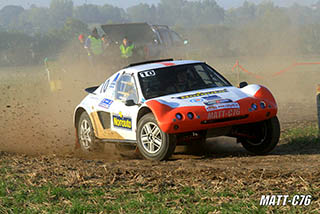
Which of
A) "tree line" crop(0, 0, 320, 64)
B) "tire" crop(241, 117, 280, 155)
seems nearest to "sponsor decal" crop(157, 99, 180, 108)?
"tire" crop(241, 117, 280, 155)

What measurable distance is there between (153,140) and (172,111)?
0.59 meters

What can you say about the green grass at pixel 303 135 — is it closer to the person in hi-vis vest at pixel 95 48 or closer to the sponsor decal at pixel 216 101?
the sponsor decal at pixel 216 101

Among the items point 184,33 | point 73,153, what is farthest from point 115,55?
point 184,33

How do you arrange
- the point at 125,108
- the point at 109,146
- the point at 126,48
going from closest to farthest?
1. the point at 125,108
2. the point at 109,146
3. the point at 126,48

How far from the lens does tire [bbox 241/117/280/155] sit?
842 centimetres

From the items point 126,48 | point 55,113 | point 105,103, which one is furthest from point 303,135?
point 126,48

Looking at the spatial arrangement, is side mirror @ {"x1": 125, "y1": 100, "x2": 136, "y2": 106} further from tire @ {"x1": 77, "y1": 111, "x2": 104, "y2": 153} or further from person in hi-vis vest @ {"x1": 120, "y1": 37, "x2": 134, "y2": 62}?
person in hi-vis vest @ {"x1": 120, "y1": 37, "x2": 134, "y2": 62}

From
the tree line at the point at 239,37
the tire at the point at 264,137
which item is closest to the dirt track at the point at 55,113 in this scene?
the tire at the point at 264,137

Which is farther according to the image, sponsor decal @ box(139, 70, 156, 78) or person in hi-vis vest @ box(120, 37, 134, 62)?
person in hi-vis vest @ box(120, 37, 134, 62)

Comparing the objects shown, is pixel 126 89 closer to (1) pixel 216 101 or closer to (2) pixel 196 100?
(2) pixel 196 100

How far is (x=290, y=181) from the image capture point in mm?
5836

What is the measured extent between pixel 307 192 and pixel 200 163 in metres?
2.39

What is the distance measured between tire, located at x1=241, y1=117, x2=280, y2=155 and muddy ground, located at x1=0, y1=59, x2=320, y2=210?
0.17 meters

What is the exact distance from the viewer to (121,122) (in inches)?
354
